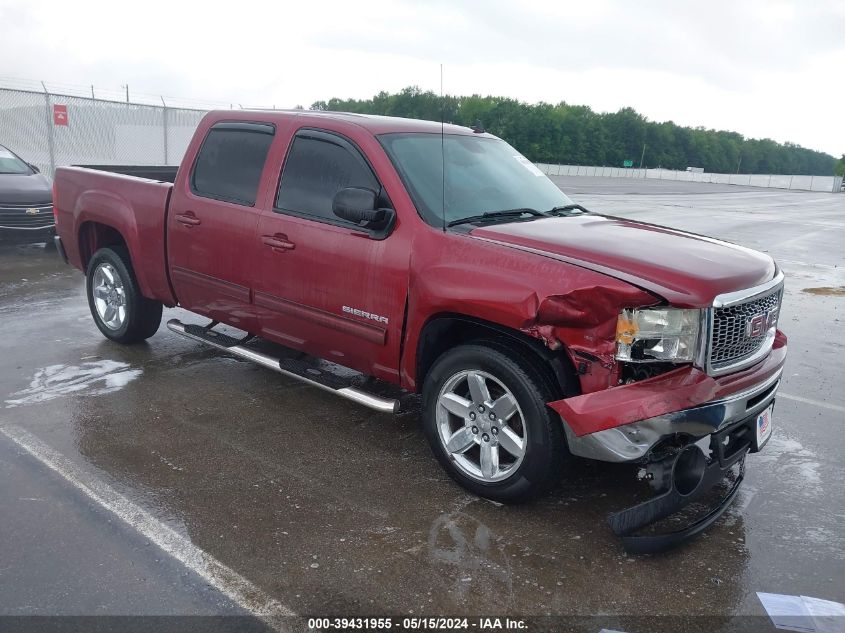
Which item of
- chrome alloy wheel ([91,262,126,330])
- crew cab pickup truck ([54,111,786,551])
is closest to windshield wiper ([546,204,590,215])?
crew cab pickup truck ([54,111,786,551])

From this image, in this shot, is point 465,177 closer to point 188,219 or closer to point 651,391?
point 651,391

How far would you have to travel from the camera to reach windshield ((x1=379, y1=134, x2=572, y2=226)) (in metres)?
4.22

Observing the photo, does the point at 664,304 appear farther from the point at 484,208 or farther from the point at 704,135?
the point at 704,135

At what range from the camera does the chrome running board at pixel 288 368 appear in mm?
4137

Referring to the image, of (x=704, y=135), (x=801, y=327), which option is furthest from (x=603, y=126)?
(x=801, y=327)

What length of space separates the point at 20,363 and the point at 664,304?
484 centimetres

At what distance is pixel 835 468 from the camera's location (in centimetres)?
445

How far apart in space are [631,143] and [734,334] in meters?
131

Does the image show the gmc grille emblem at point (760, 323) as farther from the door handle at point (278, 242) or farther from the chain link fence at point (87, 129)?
the chain link fence at point (87, 129)

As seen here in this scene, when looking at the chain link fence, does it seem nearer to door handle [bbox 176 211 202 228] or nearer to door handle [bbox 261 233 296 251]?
door handle [bbox 176 211 202 228]

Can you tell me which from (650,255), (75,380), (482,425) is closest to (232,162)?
(75,380)

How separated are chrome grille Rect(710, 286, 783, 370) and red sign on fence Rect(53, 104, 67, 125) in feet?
55.1

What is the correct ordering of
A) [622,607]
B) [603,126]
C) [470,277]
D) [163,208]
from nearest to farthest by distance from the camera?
[622,607] → [470,277] → [163,208] → [603,126]

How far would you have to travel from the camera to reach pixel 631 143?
416 feet
